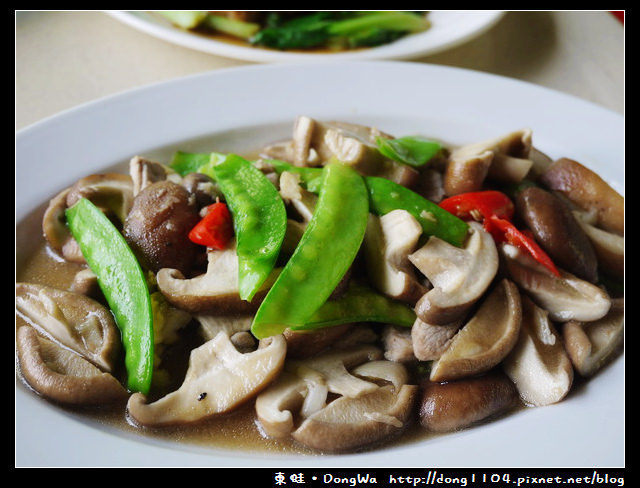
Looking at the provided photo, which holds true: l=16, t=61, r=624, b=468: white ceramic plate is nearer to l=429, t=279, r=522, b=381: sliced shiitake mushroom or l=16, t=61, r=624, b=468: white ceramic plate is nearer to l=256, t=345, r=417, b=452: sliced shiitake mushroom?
l=429, t=279, r=522, b=381: sliced shiitake mushroom

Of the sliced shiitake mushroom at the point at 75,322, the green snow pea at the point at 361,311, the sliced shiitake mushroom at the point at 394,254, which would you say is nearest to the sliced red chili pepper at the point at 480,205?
the sliced shiitake mushroom at the point at 394,254

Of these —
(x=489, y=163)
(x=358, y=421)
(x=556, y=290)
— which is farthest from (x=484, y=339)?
(x=489, y=163)

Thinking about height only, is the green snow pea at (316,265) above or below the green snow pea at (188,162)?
above

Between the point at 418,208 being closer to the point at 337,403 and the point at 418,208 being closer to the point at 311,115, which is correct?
the point at 337,403

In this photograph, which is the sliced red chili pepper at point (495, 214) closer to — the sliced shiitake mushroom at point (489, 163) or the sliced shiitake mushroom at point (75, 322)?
the sliced shiitake mushroom at point (489, 163)

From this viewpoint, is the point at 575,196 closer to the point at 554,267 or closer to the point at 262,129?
the point at 554,267

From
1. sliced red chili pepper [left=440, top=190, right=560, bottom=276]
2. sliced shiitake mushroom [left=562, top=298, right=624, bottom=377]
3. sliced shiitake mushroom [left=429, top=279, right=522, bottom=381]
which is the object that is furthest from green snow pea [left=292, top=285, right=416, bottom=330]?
sliced shiitake mushroom [left=562, top=298, right=624, bottom=377]

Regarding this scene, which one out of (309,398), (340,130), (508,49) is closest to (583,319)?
(309,398)
